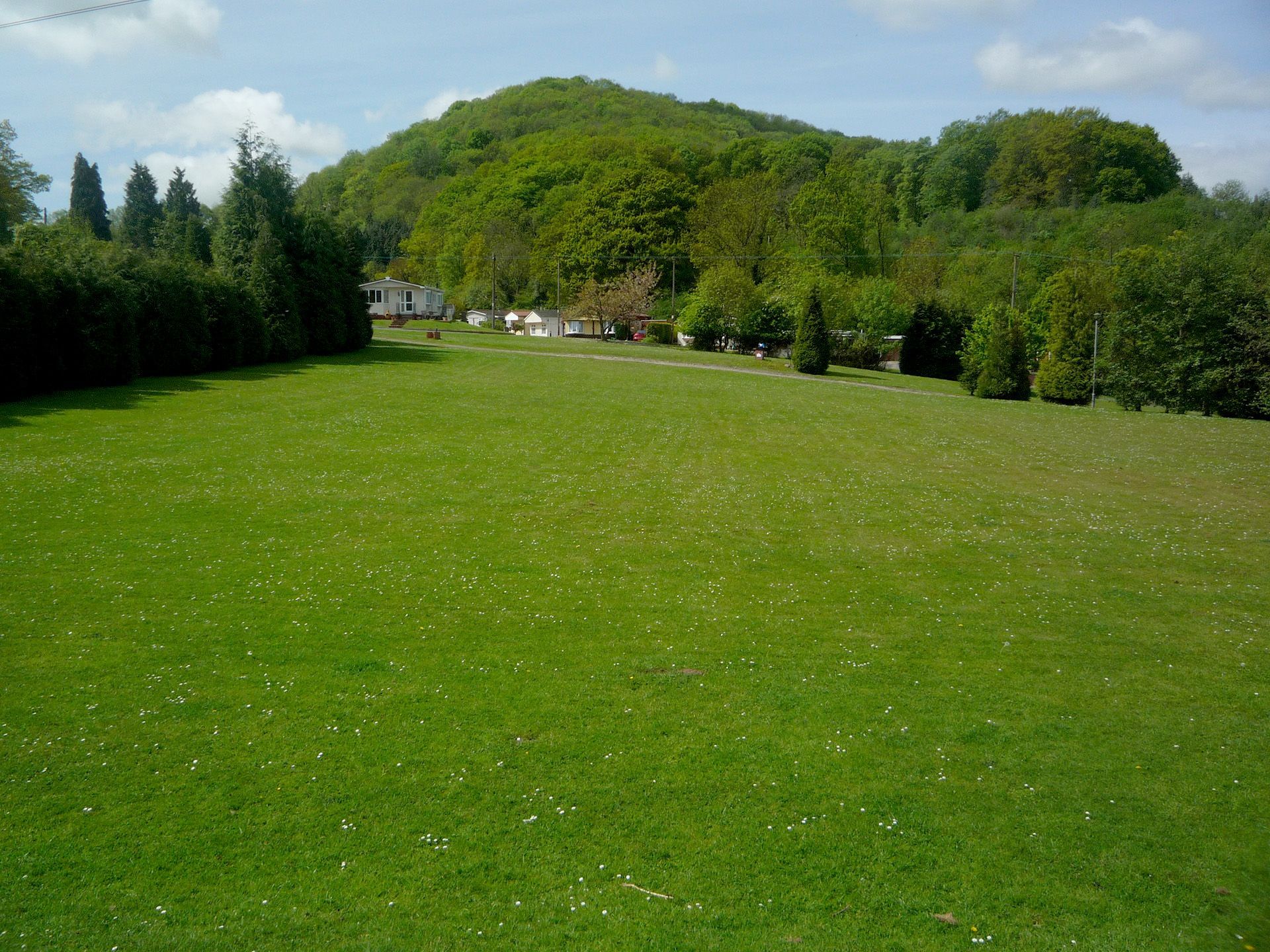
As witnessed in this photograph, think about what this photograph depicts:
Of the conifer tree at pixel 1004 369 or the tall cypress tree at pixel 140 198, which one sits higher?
the tall cypress tree at pixel 140 198

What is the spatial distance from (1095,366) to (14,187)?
72.3 metres

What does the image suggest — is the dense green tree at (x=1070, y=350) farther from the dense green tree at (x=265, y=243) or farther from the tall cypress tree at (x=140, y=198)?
the tall cypress tree at (x=140, y=198)

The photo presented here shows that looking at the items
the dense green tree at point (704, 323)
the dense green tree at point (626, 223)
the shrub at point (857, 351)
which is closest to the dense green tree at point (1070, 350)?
the shrub at point (857, 351)

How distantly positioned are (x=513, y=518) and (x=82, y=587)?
23.8 ft

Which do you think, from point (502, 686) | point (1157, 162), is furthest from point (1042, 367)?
point (1157, 162)

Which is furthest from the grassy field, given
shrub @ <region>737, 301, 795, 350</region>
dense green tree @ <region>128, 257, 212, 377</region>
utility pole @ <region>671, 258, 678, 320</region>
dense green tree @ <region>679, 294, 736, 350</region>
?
utility pole @ <region>671, 258, 678, 320</region>

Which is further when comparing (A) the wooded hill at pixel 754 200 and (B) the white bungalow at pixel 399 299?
Answer: (B) the white bungalow at pixel 399 299

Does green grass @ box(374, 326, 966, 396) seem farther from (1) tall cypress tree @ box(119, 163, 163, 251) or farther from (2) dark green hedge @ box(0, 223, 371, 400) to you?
(1) tall cypress tree @ box(119, 163, 163, 251)

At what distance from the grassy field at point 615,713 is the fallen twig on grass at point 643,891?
0.10 ft

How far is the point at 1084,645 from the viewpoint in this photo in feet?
35.4

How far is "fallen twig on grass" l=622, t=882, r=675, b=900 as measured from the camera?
5812 millimetres

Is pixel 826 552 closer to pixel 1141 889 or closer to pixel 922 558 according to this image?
pixel 922 558

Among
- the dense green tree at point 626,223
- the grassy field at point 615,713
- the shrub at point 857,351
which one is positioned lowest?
the grassy field at point 615,713

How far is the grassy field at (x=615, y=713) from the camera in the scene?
5734 mm
